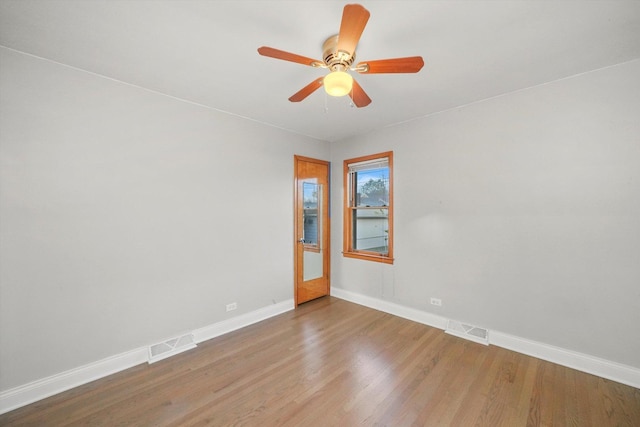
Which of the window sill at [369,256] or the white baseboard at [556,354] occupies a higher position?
the window sill at [369,256]

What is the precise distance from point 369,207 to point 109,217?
3267 mm

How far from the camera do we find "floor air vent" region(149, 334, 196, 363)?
253 centimetres

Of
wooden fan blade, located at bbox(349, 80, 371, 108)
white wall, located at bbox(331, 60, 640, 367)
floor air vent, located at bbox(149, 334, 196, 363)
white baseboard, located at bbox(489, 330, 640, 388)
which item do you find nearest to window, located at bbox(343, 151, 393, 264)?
white wall, located at bbox(331, 60, 640, 367)

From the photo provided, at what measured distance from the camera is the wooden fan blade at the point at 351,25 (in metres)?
1.21

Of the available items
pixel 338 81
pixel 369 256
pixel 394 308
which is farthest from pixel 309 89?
pixel 394 308

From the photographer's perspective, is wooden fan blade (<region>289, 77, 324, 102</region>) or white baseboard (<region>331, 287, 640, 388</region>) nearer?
wooden fan blade (<region>289, 77, 324, 102</region>)

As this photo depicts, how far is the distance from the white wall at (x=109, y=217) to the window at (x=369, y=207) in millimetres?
1627

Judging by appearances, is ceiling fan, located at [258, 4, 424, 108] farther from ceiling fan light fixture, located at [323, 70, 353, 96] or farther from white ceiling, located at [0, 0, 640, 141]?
white ceiling, located at [0, 0, 640, 141]

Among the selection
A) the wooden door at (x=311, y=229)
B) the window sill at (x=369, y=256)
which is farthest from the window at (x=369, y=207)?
the wooden door at (x=311, y=229)

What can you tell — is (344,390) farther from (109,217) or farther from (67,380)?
(109,217)

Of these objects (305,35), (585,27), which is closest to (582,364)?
(585,27)

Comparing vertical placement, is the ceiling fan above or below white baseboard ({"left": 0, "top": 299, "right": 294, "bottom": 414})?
above

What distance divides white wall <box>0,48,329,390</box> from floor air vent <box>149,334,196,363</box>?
0.25ft

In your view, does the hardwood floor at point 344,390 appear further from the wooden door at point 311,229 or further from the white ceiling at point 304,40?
the white ceiling at point 304,40
